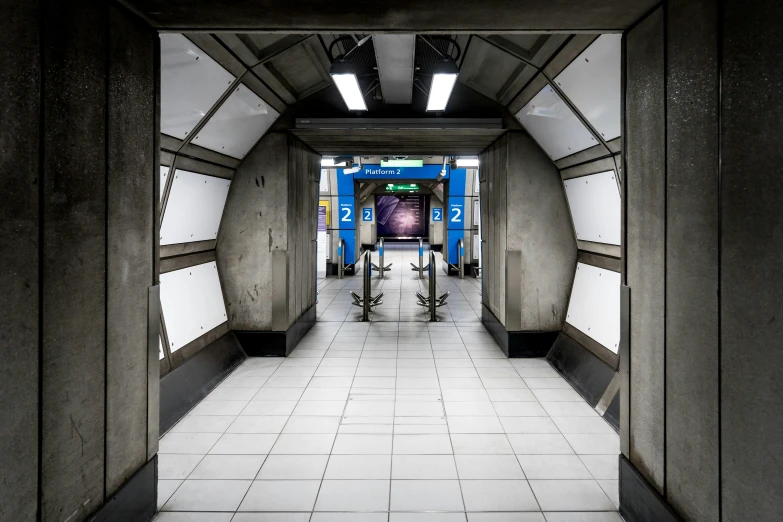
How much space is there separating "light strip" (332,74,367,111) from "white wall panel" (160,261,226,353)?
2.27 meters

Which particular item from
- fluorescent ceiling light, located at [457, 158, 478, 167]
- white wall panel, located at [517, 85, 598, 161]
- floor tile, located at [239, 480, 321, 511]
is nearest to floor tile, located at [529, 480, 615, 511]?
floor tile, located at [239, 480, 321, 511]

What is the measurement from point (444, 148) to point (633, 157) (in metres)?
4.03

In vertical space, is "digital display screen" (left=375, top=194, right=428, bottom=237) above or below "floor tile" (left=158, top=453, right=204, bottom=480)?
above

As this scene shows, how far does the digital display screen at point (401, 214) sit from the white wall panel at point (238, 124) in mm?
20453

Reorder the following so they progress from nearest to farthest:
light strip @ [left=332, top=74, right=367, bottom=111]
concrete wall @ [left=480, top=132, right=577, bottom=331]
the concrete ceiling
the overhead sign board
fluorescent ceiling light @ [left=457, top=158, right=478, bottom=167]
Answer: the concrete ceiling, light strip @ [left=332, top=74, right=367, bottom=111], concrete wall @ [left=480, top=132, right=577, bottom=331], fluorescent ceiling light @ [left=457, top=158, right=478, bottom=167], the overhead sign board

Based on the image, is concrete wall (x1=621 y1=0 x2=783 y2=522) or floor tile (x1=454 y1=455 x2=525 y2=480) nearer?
concrete wall (x1=621 y1=0 x2=783 y2=522)

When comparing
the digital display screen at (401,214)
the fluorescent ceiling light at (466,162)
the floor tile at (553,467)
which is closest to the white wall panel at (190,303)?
the floor tile at (553,467)

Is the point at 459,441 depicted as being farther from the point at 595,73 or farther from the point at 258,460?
the point at 595,73

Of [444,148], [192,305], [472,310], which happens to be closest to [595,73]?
[444,148]

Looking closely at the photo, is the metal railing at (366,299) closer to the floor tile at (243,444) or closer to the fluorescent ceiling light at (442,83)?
the fluorescent ceiling light at (442,83)

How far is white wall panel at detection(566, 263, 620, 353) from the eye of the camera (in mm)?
3754

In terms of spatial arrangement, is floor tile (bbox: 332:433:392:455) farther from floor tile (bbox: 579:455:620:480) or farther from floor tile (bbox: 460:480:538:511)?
floor tile (bbox: 579:455:620:480)

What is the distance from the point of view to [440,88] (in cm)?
362

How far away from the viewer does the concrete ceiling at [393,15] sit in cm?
181
